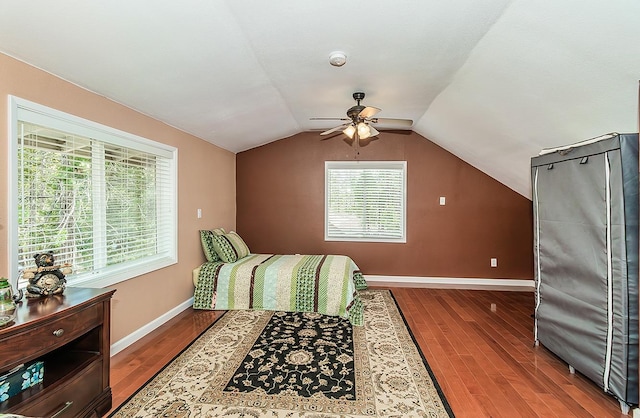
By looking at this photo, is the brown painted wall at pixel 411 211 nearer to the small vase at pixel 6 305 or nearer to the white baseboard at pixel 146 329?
the white baseboard at pixel 146 329

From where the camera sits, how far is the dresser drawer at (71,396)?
1.57 metres

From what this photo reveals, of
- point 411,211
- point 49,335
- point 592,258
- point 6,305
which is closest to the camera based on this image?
point 6,305

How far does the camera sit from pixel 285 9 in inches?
76.9

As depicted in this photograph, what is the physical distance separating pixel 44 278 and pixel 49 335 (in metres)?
0.41

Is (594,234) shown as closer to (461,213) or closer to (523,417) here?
(523,417)

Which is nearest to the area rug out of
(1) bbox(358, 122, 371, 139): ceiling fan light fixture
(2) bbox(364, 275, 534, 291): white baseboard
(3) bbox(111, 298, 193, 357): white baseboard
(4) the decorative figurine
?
(3) bbox(111, 298, 193, 357): white baseboard

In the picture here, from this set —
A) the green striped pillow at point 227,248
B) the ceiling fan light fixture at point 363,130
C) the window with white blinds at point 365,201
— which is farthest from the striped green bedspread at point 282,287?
the ceiling fan light fixture at point 363,130

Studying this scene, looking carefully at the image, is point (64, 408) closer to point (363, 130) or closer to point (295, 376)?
point (295, 376)

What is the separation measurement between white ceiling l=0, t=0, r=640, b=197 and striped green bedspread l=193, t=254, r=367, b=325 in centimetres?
195

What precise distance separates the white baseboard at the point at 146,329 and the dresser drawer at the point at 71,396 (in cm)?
91

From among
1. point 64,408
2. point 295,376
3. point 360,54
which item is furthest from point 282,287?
point 360,54

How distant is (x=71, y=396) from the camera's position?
1756 millimetres

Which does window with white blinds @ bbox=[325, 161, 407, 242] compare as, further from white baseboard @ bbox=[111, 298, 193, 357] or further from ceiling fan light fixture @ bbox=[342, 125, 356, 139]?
white baseboard @ bbox=[111, 298, 193, 357]

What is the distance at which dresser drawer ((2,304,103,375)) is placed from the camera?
1.44 meters
